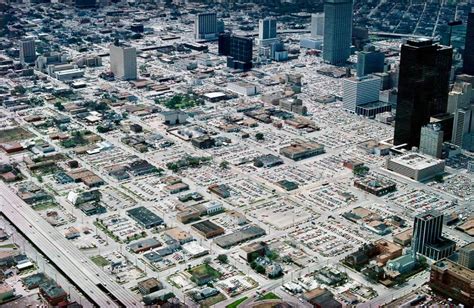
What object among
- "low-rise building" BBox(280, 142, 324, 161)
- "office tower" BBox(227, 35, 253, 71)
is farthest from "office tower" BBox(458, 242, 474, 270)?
"office tower" BBox(227, 35, 253, 71)

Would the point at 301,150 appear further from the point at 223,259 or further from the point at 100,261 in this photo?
the point at 100,261

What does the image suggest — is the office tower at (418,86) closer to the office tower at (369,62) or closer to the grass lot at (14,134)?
the office tower at (369,62)

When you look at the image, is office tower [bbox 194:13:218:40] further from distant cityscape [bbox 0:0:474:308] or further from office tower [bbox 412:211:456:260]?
office tower [bbox 412:211:456:260]

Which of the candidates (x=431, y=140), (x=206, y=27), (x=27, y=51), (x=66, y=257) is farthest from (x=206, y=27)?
(x=66, y=257)

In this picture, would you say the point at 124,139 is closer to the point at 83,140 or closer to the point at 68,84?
the point at 83,140

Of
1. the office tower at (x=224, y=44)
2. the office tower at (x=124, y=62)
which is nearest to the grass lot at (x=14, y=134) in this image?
the office tower at (x=124, y=62)
